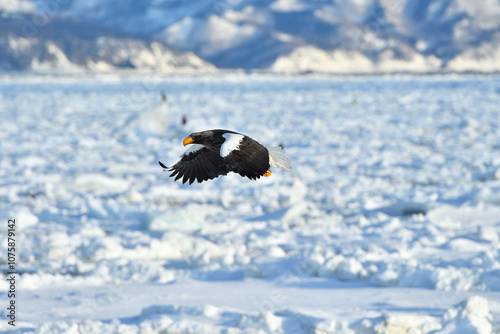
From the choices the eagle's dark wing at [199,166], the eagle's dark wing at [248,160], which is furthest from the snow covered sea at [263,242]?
the eagle's dark wing at [248,160]

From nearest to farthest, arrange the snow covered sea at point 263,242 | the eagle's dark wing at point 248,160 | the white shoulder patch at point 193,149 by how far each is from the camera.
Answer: the eagle's dark wing at point 248,160, the white shoulder patch at point 193,149, the snow covered sea at point 263,242

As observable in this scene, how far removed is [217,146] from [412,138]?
34.0 ft

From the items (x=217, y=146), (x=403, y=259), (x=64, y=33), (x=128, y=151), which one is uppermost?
(x=64, y=33)

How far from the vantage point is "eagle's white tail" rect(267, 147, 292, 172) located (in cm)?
297

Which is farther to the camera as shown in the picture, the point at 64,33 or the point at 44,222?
the point at 64,33

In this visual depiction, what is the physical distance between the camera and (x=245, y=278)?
5023 mm

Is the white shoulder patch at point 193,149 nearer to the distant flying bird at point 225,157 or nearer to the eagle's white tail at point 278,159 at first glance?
the distant flying bird at point 225,157

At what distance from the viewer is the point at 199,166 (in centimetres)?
316

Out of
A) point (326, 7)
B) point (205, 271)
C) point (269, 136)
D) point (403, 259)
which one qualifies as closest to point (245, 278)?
point (205, 271)

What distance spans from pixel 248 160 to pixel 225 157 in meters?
0.10

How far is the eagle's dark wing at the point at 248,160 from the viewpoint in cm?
271

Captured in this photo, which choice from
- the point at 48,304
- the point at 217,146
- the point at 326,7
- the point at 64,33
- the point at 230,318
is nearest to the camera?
the point at 217,146

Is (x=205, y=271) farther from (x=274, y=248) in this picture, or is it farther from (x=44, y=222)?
(x=44, y=222)

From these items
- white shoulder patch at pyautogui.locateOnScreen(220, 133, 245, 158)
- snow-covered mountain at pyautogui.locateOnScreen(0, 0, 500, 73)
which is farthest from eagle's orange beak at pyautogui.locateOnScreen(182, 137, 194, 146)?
snow-covered mountain at pyautogui.locateOnScreen(0, 0, 500, 73)
